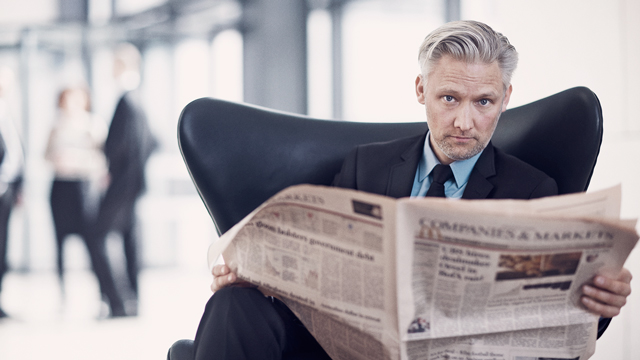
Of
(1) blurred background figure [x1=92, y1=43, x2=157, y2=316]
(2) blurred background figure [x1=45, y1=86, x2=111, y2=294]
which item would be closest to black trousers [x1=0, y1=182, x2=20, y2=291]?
(2) blurred background figure [x1=45, y1=86, x2=111, y2=294]

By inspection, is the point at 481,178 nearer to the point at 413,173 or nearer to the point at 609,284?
the point at 413,173

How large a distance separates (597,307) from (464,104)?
1.50 feet

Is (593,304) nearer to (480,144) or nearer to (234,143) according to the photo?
(480,144)

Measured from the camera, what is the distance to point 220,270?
0.81m

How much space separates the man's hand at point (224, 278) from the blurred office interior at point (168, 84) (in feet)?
5.02

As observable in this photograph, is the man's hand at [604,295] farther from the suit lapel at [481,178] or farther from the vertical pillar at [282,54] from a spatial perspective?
the vertical pillar at [282,54]

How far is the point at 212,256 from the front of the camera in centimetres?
74

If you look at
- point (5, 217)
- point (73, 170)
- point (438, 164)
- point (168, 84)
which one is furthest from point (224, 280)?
point (168, 84)

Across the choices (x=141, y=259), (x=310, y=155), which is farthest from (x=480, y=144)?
(x=141, y=259)

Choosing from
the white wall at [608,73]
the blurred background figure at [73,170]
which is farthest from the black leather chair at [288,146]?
the blurred background figure at [73,170]

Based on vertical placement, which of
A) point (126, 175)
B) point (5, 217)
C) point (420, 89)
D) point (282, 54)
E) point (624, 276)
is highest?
point (282, 54)

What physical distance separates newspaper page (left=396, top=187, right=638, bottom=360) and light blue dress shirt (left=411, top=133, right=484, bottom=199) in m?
0.38

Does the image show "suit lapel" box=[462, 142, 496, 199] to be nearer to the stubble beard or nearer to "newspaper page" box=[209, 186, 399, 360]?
the stubble beard

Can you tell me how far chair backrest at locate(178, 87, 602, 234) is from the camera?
2.93ft
